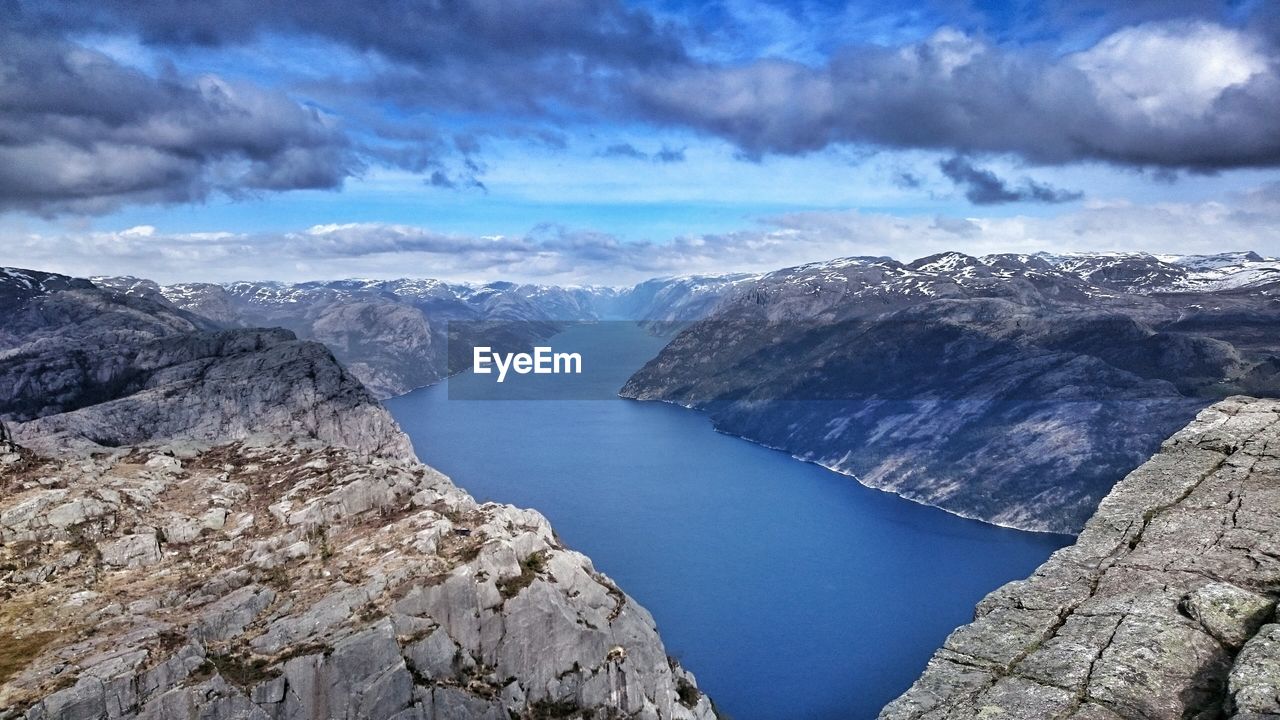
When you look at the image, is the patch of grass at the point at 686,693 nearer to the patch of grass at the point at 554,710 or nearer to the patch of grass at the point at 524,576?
the patch of grass at the point at 554,710

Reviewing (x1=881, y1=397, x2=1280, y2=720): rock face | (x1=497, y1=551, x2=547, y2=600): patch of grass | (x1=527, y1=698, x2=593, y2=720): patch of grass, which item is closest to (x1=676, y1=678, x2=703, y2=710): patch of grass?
(x1=527, y1=698, x2=593, y2=720): patch of grass

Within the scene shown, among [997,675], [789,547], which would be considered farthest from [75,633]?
[789,547]

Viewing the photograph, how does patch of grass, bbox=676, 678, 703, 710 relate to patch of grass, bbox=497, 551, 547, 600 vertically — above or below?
below

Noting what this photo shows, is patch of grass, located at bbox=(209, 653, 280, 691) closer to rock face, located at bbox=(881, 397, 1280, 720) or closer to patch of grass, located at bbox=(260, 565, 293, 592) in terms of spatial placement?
patch of grass, located at bbox=(260, 565, 293, 592)

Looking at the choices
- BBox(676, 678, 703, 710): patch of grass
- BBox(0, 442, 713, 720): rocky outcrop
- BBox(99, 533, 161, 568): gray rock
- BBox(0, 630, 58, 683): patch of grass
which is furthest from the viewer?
BBox(676, 678, 703, 710): patch of grass

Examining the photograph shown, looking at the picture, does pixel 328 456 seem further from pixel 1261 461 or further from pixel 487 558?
pixel 1261 461
